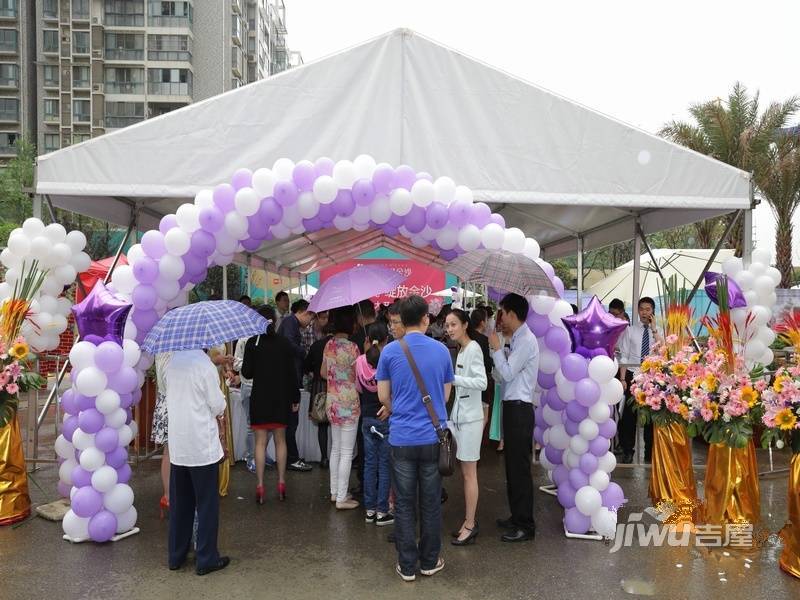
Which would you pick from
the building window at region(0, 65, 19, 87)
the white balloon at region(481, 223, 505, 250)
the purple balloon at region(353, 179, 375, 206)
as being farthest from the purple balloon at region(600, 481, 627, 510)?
the building window at region(0, 65, 19, 87)

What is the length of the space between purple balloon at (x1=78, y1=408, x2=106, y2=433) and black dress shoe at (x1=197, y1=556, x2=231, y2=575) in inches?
55.3

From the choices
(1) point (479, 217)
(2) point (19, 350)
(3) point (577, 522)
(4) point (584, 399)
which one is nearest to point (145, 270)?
(2) point (19, 350)

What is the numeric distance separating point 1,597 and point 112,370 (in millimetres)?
1603

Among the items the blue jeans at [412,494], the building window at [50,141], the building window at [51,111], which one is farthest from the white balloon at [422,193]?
the building window at [50,141]

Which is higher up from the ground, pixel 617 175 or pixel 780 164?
pixel 780 164

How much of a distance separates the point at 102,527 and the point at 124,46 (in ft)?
152

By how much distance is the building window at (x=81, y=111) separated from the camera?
145 feet

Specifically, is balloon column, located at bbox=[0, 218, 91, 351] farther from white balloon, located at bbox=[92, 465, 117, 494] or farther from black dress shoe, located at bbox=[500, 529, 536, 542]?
black dress shoe, located at bbox=[500, 529, 536, 542]

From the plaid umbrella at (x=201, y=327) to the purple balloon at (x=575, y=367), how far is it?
2367 millimetres

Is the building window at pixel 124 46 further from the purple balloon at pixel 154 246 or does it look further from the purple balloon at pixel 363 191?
the purple balloon at pixel 363 191

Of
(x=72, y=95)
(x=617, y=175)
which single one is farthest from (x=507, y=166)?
(x=72, y=95)

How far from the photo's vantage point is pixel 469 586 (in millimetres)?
4234

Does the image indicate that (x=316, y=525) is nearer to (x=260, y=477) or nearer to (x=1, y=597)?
(x=260, y=477)

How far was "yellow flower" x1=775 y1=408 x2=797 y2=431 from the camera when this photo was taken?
4.46 meters
